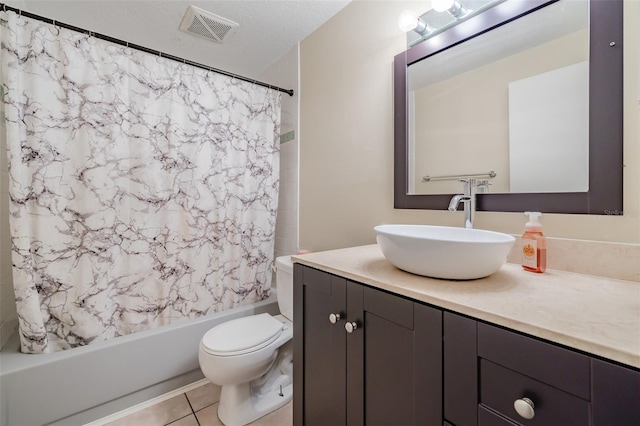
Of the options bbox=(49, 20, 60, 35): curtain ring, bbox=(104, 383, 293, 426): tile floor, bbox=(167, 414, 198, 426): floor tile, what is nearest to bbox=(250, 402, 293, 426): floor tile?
bbox=(104, 383, 293, 426): tile floor

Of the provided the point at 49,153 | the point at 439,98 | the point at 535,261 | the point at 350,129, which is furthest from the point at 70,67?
the point at 535,261

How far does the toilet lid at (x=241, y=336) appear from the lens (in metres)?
1.25

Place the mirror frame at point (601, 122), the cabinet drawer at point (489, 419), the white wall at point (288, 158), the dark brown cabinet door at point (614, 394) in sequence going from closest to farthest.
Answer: the dark brown cabinet door at point (614, 394) → the cabinet drawer at point (489, 419) → the mirror frame at point (601, 122) → the white wall at point (288, 158)

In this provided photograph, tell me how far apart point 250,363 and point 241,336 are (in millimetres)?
137

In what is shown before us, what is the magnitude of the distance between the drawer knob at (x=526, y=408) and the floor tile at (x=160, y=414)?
5.12 feet

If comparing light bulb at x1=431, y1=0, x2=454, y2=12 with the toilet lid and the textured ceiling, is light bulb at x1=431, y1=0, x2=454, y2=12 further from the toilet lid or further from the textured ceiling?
the toilet lid

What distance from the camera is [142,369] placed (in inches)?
56.5

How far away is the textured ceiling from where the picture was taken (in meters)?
1.59

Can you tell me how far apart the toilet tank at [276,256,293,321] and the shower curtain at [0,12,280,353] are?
37 centimetres

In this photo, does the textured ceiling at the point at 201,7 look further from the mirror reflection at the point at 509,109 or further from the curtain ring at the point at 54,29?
the mirror reflection at the point at 509,109

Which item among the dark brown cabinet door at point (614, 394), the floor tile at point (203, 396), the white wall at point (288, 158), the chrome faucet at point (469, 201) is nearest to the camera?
the dark brown cabinet door at point (614, 394)

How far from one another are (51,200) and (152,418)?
3.88 ft

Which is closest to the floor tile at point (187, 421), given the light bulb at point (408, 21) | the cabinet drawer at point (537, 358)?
the cabinet drawer at point (537, 358)

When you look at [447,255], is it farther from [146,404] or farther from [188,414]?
[146,404]
